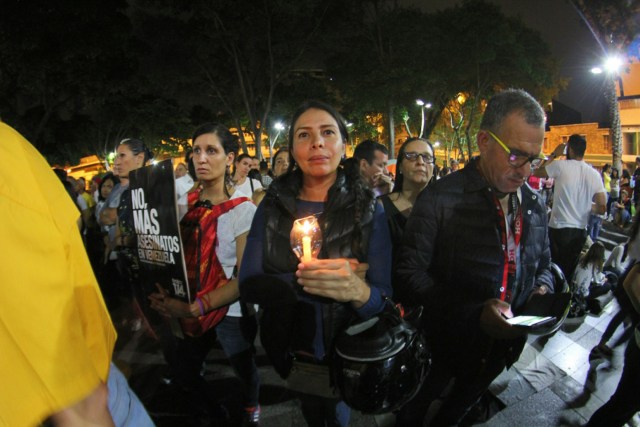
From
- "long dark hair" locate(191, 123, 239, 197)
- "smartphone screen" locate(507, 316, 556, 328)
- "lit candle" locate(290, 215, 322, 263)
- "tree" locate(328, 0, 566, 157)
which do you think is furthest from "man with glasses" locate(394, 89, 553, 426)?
"tree" locate(328, 0, 566, 157)

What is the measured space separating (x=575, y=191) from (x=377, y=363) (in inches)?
183

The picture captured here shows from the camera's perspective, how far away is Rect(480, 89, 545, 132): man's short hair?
2141mm

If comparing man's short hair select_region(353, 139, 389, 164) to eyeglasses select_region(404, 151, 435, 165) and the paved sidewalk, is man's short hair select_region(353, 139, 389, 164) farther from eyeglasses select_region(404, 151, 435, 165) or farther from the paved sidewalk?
the paved sidewalk

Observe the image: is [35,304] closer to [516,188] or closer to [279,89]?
[516,188]

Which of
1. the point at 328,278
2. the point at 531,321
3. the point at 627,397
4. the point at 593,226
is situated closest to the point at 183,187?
the point at 328,278

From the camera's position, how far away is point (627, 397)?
215 cm

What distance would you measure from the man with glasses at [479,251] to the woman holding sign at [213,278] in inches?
44.5

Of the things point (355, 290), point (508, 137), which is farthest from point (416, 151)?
point (355, 290)

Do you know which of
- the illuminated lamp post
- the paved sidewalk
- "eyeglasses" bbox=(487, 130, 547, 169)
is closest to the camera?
"eyeglasses" bbox=(487, 130, 547, 169)

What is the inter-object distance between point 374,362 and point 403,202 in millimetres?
2336

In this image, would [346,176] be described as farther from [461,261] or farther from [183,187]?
[183,187]

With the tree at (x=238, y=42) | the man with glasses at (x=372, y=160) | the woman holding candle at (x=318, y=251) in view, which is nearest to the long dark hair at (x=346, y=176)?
the woman holding candle at (x=318, y=251)

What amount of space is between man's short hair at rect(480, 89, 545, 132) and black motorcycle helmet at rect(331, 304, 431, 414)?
1328 millimetres

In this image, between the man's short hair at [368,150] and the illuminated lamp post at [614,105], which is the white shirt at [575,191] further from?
the illuminated lamp post at [614,105]
